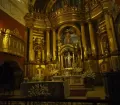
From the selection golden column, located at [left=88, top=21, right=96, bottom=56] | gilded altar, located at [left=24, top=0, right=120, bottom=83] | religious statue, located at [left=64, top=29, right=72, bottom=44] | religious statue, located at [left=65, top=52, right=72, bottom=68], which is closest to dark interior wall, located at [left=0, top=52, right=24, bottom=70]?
gilded altar, located at [left=24, top=0, right=120, bottom=83]

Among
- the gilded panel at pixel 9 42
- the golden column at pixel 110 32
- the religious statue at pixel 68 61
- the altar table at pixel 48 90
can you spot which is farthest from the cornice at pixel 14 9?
the golden column at pixel 110 32

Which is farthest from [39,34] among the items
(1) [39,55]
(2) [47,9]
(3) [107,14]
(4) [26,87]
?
(4) [26,87]

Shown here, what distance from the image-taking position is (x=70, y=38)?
1439 centimetres

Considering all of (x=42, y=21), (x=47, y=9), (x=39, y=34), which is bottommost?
(x=39, y=34)

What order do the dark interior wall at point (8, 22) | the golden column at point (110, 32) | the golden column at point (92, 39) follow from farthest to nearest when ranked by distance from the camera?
the golden column at point (92, 39) < the golden column at point (110, 32) < the dark interior wall at point (8, 22)

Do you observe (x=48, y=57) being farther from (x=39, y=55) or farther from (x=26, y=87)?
(x=26, y=87)

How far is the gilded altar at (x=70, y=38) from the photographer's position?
1206 centimetres

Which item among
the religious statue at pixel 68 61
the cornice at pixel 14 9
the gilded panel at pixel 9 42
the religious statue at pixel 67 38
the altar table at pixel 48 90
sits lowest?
the altar table at pixel 48 90

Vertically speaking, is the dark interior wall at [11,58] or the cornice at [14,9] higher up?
the cornice at [14,9]

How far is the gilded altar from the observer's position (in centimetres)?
1206

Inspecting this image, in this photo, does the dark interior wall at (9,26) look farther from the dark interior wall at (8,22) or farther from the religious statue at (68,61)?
the religious statue at (68,61)

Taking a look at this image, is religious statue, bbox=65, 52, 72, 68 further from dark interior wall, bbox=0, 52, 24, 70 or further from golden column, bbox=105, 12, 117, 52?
dark interior wall, bbox=0, 52, 24, 70

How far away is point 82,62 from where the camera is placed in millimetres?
12977

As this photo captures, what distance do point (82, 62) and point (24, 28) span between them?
6.81m
